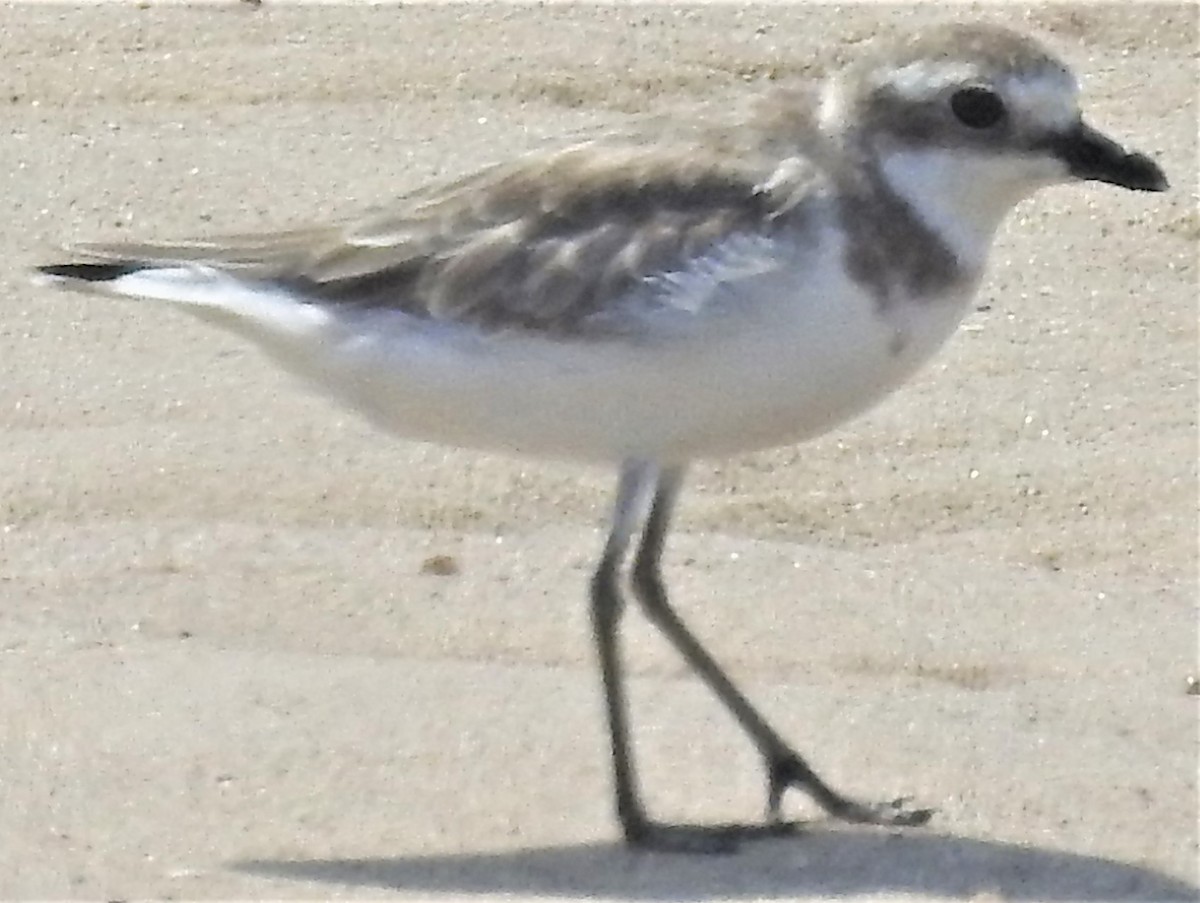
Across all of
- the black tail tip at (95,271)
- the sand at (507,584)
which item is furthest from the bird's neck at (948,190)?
the black tail tip at (95,271)

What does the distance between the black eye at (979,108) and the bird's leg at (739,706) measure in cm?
67

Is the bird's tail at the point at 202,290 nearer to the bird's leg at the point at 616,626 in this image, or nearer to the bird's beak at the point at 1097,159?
the bird's leg at the point at 616,626

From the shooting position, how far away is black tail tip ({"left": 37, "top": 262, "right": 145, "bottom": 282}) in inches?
176

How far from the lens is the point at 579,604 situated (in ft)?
16.3

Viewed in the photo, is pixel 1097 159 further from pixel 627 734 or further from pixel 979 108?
pixel 627 734

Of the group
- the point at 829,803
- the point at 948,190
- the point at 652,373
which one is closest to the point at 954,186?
the point at 948,190

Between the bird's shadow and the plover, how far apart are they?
8 centimetres

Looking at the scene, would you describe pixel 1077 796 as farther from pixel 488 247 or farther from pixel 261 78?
pixel 261 78

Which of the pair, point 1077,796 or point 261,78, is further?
point 261,78

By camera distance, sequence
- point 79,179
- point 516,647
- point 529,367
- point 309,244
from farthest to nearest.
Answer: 1. point 79,179
2. point 516,647
3. point 309,244
4. point 529,367

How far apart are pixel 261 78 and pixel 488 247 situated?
2.94 m

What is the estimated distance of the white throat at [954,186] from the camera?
4191mm

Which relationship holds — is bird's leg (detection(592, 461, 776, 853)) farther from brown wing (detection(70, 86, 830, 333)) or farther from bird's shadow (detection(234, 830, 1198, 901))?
brown wing (detection(70, 86, 830, 333))

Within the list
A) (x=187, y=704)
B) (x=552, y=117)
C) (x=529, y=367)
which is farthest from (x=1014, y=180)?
(x=552, y=117)
